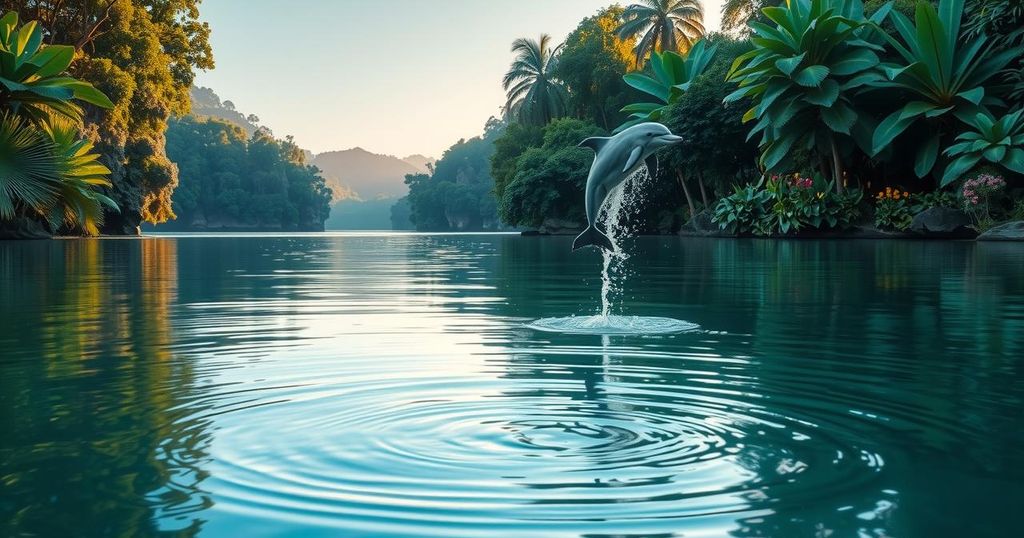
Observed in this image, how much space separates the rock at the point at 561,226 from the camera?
55812 millimetres

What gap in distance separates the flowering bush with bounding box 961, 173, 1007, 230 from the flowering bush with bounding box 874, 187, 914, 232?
6.91 ft

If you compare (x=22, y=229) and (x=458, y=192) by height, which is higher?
(x=458, y=192)

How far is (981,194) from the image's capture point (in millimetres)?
28766

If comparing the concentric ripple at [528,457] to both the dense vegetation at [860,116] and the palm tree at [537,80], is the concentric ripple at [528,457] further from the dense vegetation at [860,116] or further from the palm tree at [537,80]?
the palm tree at [537,80]

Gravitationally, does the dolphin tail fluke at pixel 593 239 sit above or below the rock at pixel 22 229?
below

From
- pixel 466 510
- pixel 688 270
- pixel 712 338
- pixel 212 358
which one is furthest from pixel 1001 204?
pixel 466 510

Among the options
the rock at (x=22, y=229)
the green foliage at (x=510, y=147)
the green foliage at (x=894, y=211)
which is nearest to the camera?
the green foliage at (x=894, y=211)

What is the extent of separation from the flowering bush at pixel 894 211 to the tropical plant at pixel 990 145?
6.93 feet

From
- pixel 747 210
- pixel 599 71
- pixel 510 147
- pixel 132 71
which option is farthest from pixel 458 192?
pixel 747 210

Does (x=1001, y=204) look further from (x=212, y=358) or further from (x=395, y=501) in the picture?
(x=395, y=501)

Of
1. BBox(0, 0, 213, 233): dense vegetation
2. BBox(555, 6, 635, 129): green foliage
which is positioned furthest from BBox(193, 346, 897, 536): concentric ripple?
BBox(555, 6, 635, 129): green foliage

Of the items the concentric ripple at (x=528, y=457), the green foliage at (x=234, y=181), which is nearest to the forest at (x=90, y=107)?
the concentric ripple at (x=528, y=457)

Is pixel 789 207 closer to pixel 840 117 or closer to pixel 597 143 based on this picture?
pixel 840 117

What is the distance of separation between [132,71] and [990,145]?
3387 centimetres
